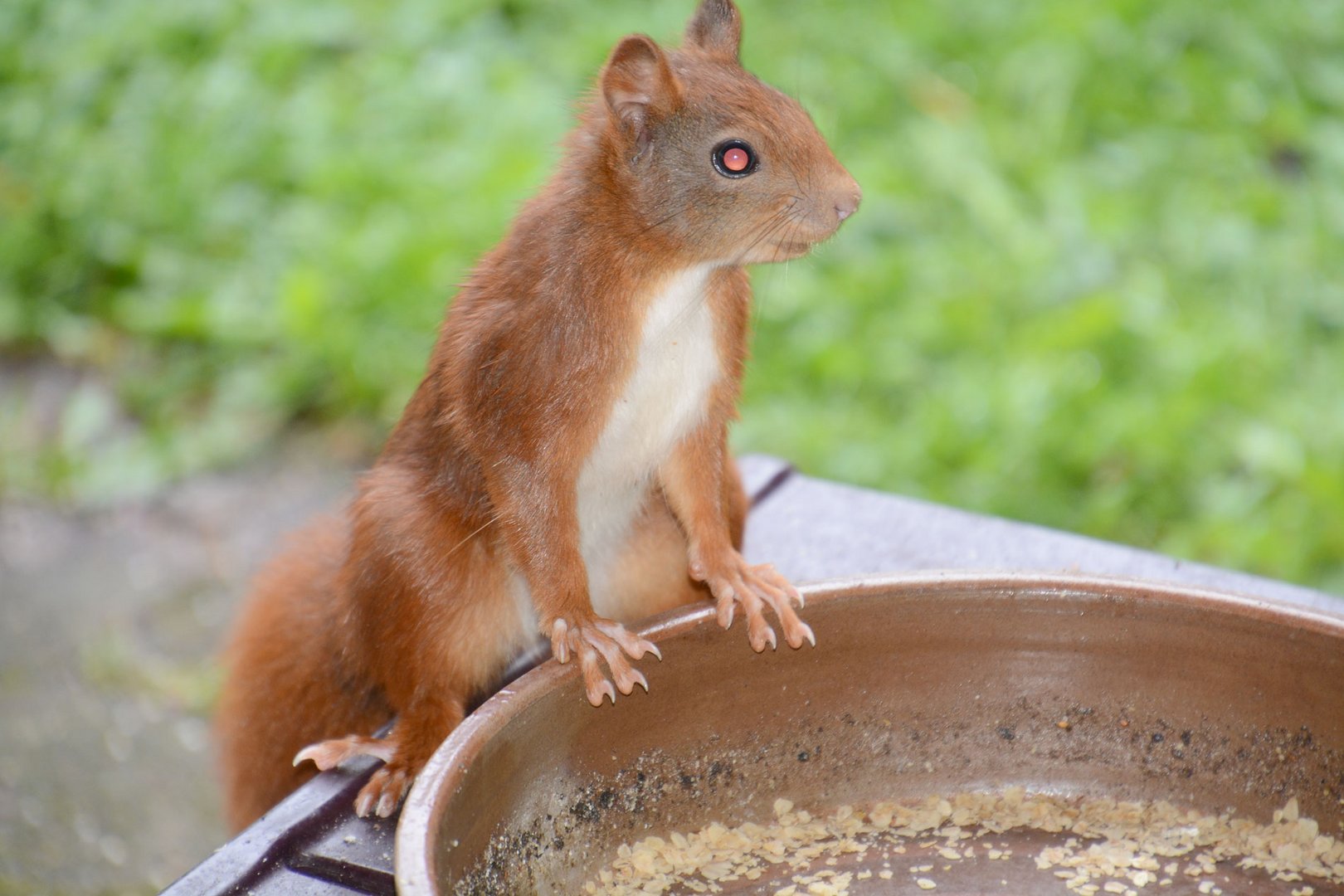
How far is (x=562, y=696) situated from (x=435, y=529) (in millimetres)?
457

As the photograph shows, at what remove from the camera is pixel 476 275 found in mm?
2031

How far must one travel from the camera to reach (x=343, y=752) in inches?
73.2

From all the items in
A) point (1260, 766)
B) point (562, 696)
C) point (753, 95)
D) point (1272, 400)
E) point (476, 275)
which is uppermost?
point (753, 95)

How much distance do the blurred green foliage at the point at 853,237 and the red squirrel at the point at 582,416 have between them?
2.05m

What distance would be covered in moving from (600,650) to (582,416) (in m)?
0.31

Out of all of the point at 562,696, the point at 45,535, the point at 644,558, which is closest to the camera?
the point at 562,696

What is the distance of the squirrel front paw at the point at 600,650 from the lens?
5.51 feet

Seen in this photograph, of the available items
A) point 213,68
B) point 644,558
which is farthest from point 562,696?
point 213,68

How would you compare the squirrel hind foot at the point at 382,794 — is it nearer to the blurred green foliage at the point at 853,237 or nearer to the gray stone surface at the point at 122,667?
the gray stone surface at the point at 122,667

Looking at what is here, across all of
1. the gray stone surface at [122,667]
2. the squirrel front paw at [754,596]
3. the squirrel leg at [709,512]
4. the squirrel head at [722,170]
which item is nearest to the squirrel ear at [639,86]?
the squirrel head at [722,170]

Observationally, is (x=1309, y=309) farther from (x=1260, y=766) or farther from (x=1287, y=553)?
(x=1260, y=766)

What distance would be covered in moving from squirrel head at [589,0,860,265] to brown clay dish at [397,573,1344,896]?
0.46 m

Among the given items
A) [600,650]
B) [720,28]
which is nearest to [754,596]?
[600,650]

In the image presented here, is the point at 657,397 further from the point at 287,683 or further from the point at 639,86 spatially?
the point at 287,683
